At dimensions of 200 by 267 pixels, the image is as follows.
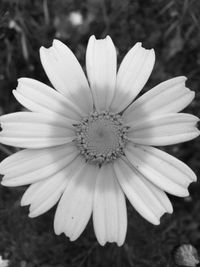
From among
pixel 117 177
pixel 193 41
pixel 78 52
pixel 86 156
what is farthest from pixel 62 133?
pixel 193 41

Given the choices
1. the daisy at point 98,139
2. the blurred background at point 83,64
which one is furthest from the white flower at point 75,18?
the daisy at point 98,139

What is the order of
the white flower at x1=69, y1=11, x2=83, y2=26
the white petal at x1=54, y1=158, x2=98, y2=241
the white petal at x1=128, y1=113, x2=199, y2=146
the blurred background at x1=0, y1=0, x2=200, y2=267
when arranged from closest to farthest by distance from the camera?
the white petal at x1=128, y1=113, x2=199, y2=146
the white petal at x1=54, y1=158, x2=98, y2=241
the blurred background at x1=0, y1=0, x2=200, y2=267
the white flower at x1=69, y1=11, x2=83, y2=26

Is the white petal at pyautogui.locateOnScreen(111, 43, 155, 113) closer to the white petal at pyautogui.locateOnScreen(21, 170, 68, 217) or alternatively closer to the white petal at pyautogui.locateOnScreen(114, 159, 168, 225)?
the white petal at pyautogui.locateOnScreen(114, 159, 168, 225)

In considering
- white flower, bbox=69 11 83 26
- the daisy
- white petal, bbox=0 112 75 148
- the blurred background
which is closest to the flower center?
the daisy

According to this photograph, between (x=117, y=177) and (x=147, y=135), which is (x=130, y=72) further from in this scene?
(x=117, y=177)

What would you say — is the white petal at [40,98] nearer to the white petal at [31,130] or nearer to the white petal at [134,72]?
the white petal at [31,130]

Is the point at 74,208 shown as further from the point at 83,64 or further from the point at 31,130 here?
the point at 83,64

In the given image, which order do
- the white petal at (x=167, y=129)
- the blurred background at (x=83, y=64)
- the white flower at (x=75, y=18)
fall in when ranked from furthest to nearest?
the white flower at (x=75, y=18)
the blurred background at (x=83, y=64)
the white petal at (x=167, y=129)
